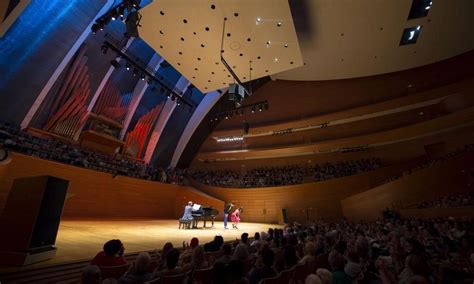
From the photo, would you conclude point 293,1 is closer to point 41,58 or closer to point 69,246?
point 69,246

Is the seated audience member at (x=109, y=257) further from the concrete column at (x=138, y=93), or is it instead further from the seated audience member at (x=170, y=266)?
the concrete column at (x=138, y=93)

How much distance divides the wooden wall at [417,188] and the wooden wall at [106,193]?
32.1 ft

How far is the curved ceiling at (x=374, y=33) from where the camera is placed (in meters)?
8.03

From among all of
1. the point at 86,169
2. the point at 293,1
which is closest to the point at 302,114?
the point at 293,1

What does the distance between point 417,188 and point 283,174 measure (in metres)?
8.16

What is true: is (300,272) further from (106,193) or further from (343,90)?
(343,90)

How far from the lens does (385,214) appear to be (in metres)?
11.5

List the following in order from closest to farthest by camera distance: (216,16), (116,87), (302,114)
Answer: (216,16) < (116,87) < (302,114)

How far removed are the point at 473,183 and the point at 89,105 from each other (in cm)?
1918

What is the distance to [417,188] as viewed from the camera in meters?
11.3

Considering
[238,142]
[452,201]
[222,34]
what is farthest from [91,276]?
[238,142]

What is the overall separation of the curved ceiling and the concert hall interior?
0.07 meters

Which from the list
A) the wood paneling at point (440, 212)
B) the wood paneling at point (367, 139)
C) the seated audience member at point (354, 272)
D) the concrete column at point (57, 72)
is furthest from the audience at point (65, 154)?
the wood paneling at point (440, 212)

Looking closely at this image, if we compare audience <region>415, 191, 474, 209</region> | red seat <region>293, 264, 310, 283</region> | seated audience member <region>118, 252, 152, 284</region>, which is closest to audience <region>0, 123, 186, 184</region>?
seated audience member <region>118, 252, 152, 284</region>
